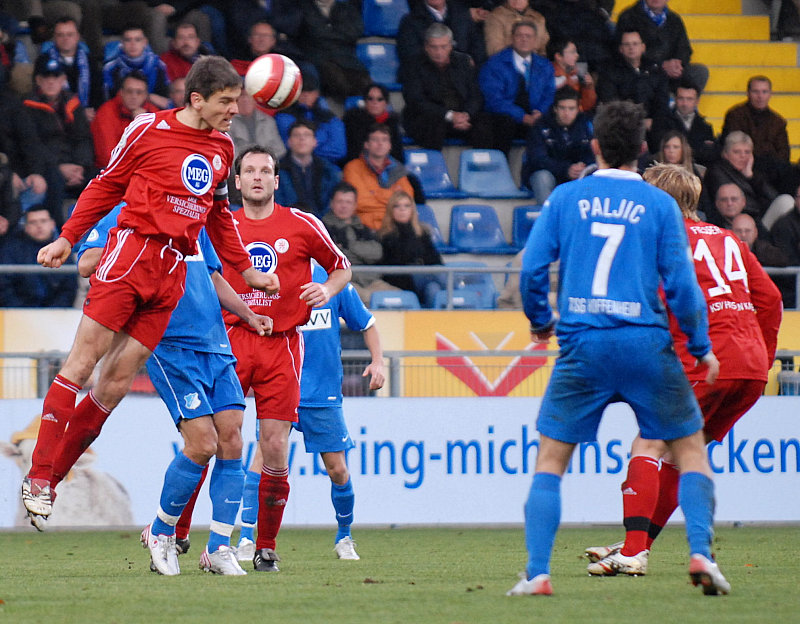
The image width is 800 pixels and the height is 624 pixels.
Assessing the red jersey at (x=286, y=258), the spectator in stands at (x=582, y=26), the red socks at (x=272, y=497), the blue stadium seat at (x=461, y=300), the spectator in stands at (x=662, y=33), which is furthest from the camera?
the spectator in stands at (x=582, y=26)

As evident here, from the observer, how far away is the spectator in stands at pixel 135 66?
1420 centimetres

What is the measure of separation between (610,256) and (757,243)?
29.9 ft

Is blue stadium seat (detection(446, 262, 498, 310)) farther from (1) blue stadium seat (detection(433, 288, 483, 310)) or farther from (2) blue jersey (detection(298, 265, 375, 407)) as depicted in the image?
(2) blue jersey (detection(298, 265, 375, 407))

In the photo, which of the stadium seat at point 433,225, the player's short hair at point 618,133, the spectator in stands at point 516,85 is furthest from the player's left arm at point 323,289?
the spectator in stands at point 516,85

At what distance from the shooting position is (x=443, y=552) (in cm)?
926

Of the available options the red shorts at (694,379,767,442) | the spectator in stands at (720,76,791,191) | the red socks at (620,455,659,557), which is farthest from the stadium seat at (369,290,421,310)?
the red socks at (620,455,659,557)

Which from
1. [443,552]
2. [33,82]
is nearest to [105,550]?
[443,552]

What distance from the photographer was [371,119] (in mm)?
14789

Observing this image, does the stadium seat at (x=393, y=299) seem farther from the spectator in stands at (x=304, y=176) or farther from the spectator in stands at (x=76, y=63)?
the spectator in stands at (x=76, y=63)

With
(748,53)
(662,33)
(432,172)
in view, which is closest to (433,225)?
(432,172)

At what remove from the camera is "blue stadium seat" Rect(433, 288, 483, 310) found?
40.2ft

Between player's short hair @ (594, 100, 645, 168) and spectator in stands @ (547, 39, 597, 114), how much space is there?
1034 cm

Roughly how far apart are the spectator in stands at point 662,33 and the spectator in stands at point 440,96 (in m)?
2.20

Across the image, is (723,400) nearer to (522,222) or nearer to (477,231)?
(477,231)
